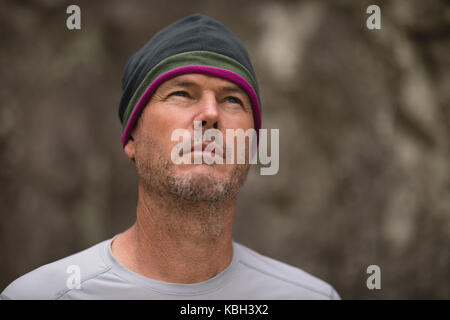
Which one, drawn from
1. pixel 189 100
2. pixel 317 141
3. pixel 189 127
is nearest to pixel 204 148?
pixel 189 127

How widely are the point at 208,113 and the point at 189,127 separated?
0.09m

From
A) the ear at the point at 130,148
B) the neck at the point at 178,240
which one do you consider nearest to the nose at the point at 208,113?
the neck at the point at 178,240

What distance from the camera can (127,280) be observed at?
1720 millimetres

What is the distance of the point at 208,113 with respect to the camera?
5.41 feet

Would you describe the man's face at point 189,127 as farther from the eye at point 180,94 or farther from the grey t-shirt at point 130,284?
the grey t-shirt at point 130,284

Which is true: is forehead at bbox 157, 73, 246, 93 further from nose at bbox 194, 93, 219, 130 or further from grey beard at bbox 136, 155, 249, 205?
grey beard at bbox 136, 155, 249, 205

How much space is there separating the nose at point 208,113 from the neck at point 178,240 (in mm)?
292

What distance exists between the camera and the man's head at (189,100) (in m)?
1.67

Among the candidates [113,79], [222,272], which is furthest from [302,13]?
[222,272]

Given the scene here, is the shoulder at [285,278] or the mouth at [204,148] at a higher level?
the mouth at [204,148]

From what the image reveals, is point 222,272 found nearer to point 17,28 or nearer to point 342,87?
point 342,87

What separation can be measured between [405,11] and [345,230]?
5.49ft

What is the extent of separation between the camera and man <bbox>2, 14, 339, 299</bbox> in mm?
1690

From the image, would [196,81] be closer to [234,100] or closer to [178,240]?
[234,100]
